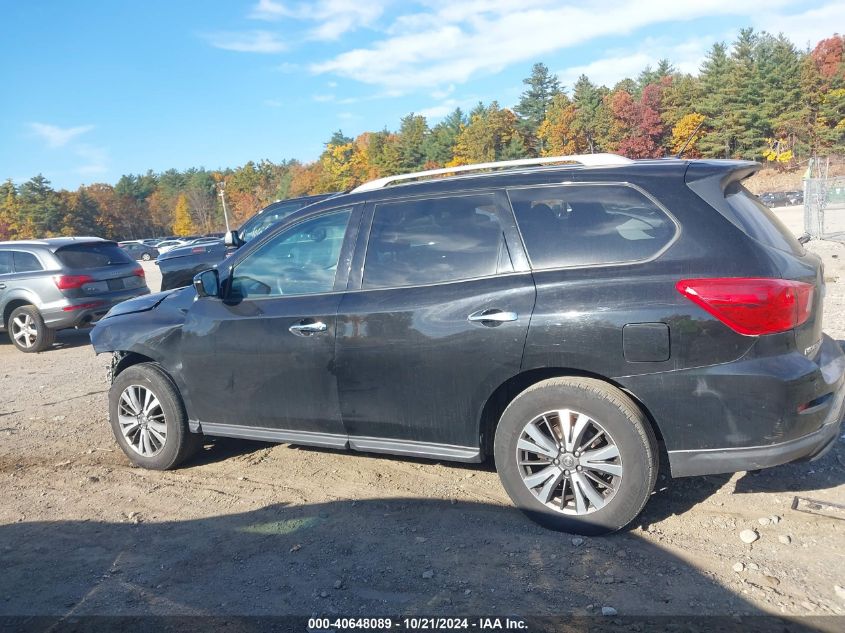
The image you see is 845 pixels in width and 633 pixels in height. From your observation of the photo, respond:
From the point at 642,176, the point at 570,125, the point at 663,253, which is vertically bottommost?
the point at 663,253

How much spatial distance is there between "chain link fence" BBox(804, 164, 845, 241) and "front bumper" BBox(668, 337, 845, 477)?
1302cm

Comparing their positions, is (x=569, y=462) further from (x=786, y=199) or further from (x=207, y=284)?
(x=786, y=199)

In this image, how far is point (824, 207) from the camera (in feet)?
49.6

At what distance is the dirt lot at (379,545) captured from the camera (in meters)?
3.14

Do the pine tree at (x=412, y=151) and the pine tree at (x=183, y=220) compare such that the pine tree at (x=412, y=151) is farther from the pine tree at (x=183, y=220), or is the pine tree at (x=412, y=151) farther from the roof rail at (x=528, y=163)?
the roof rail at (x=528, y=163)

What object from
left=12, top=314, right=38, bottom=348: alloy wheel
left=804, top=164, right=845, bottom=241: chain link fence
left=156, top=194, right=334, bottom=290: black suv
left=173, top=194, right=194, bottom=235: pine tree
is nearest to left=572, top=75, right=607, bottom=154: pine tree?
left=804, top=164, right=845, bottom=241: chain link fence

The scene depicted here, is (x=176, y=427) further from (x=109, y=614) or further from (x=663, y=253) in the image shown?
(x=663, y=253)

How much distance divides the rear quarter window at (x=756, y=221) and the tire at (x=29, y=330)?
10.5m

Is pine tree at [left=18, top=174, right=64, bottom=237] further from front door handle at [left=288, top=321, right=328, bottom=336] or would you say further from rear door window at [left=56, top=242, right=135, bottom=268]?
front door handle at [left=288, top=321, right=328, bottom=336]

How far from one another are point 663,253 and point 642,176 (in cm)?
45

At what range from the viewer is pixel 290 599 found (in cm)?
325

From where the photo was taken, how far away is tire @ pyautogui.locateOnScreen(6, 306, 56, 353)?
10.9m

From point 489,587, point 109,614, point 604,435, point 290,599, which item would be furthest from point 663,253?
point 109,614

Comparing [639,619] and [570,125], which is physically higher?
[570,125]
